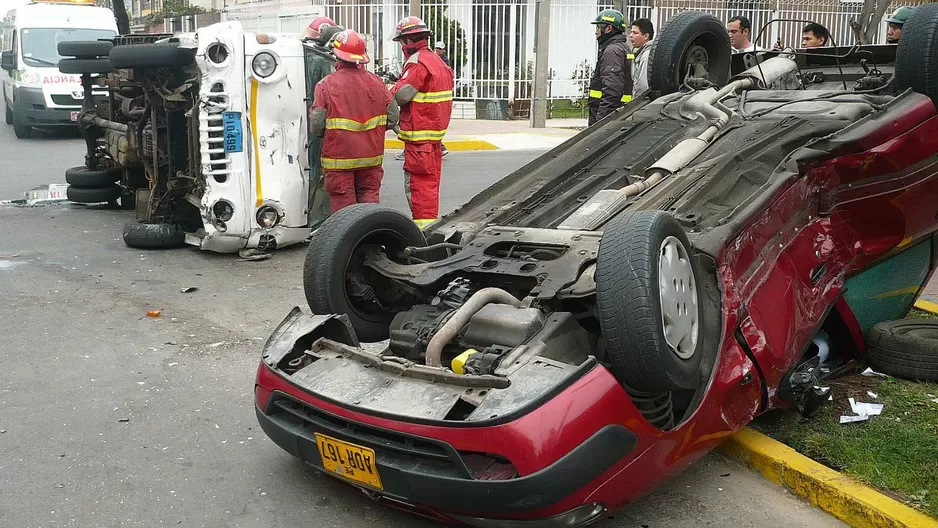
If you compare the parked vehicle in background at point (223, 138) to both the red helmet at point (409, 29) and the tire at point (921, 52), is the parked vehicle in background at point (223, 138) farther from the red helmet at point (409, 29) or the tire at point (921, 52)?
the tire at point (921, 52)

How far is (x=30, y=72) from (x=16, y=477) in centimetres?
1420

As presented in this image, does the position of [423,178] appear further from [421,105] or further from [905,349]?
[905,349]

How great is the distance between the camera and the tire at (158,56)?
709 centimetres

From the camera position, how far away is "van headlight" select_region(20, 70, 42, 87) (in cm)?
1620

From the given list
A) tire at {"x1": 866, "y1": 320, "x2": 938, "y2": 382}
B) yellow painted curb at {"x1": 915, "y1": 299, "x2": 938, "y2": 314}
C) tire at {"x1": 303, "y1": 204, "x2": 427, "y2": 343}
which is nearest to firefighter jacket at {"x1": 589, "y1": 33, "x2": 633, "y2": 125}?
yellow painted curb at {"x1": 915, "y1": 299, "x2": 938, "y2": 314}

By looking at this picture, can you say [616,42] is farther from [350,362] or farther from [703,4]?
[703,4]

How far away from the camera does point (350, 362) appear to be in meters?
3.65

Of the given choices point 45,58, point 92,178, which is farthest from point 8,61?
point 92,178

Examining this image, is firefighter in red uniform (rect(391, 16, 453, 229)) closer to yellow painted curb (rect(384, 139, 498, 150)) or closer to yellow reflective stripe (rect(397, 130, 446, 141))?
yellow reflective stripe (rect(397, 130, 446, 141))

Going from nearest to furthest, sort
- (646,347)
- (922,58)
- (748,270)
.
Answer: (646,347) → (748,270) → (922,58)

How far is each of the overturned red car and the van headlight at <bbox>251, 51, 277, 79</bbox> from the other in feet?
8.89

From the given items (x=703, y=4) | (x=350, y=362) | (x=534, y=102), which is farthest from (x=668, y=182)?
(x=703, y=4)

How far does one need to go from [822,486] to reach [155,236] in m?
6.03

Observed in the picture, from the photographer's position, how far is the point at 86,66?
9109 mm
